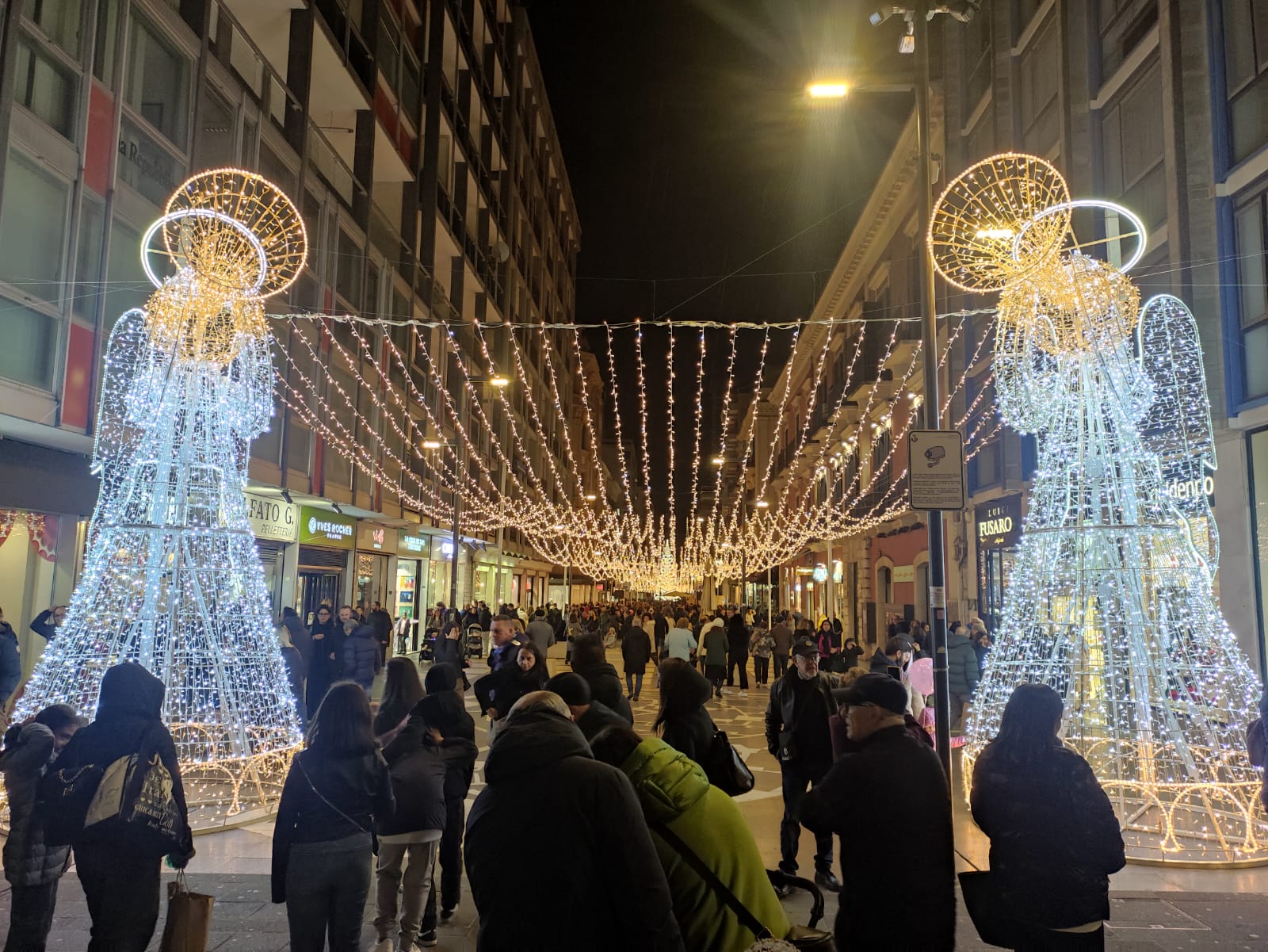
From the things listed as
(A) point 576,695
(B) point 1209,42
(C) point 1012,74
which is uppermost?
(C) point 1012,74

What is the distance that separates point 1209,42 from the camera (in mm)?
12398

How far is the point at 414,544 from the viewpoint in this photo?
Result: 31750 millimetres

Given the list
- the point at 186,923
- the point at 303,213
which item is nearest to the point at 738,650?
the point at 303,213

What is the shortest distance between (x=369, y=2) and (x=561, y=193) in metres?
40.6

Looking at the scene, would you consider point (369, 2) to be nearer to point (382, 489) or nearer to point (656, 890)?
point (382, 489)

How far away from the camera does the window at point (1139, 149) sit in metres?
13.9

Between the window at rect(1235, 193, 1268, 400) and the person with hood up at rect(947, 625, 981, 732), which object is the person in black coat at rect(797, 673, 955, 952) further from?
the window at rect(1235, 193, 1268, 400)

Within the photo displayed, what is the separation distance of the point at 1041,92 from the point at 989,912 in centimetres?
1861

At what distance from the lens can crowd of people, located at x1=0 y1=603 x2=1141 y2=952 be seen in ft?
8.61

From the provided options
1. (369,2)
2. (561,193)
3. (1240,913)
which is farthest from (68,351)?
(561,193)

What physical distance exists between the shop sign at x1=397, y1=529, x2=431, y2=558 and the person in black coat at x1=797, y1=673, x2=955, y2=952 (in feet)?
90.6

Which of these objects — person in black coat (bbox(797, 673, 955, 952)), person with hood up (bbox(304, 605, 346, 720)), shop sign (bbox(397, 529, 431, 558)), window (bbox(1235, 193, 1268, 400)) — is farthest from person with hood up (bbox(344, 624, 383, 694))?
shop sign (bbox(397, 529, 431, 558))

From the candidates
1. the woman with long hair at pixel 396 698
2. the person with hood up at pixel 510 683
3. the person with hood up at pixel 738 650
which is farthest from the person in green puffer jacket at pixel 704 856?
the person with hood up at pixel 738 650

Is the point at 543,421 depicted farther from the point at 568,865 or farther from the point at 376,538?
the point at 568,865
